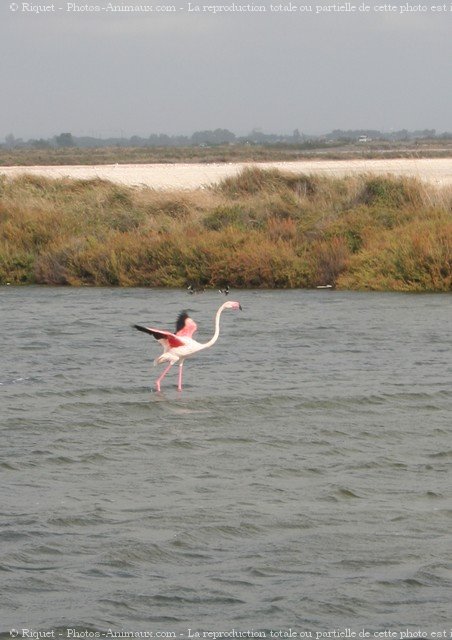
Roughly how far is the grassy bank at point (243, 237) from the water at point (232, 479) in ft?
9.80

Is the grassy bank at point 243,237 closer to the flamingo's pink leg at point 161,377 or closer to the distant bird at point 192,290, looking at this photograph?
the distant bird at point 192,290

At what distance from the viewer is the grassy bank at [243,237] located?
20.5 meters

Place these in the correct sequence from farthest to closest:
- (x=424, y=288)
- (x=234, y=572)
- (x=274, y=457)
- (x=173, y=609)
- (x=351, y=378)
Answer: (x=424, y=288) → (x=351, y=378) → (x=274, y=457) → (x=234, y=572) → (x=173, y=609)

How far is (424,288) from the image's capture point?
65.8 ft

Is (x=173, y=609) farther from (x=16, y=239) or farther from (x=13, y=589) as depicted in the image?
(x=16, y=239)

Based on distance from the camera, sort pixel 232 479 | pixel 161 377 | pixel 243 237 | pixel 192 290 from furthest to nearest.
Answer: pixel 243 237 < pixel 192 290 < pixel 161 377 < pixel 232 479

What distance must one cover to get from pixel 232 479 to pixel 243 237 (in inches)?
474

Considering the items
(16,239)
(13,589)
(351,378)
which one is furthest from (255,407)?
(16,239)

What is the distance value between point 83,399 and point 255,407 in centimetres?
171

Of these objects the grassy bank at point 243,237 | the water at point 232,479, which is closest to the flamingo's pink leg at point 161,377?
the water at point 232,479

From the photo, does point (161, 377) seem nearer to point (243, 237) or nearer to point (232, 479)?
point (232, 479)

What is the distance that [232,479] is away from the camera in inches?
396

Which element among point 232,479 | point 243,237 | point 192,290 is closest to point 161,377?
point 232,479

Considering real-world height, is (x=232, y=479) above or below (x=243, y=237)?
below
